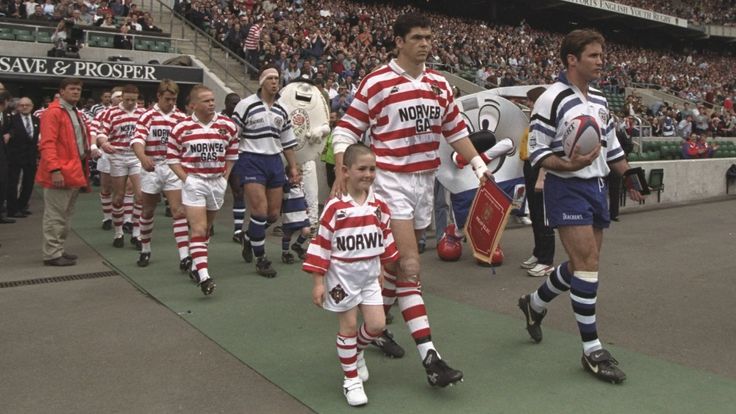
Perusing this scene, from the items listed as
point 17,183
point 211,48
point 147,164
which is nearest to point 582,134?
point 147,164

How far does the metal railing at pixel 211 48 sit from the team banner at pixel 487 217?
1375 cm

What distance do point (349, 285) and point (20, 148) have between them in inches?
355

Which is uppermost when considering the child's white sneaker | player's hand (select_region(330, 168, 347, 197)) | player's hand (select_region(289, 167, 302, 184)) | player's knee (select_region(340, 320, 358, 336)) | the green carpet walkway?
player's hand (select_region(330, 168, 347, 197))

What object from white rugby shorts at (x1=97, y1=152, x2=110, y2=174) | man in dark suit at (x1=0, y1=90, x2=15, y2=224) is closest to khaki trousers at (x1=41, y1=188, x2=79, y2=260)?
white rugby shorts at (x1=97, y1=152, x2=110, y2=174)

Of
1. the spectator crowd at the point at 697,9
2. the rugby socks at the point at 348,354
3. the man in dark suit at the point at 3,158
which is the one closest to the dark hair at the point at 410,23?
the rugby socks at the point at 348,354

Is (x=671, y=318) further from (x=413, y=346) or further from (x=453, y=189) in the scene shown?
(x=453, y=189)

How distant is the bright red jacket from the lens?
273 inches

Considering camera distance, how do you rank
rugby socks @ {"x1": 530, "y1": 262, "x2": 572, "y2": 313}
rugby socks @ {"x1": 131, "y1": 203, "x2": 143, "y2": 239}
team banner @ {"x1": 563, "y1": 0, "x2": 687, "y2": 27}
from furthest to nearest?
1. team banner @ {"x1": 563, "y1": 0, "x2": 687, "y2": 27}
2. rugby socks @ {"x1": 131, "y1": 203, "x2": 143, "y2": 239}
3. rugby socks @ {"x1": 530, "y1": 262, "x2": 572, "y2": 313}

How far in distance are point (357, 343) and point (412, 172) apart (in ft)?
3.55

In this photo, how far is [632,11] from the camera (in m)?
43.9

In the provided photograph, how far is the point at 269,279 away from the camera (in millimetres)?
6598

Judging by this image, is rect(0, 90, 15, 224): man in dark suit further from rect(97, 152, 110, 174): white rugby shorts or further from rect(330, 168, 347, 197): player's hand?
rect(330, 168, 347, 197): player's hand

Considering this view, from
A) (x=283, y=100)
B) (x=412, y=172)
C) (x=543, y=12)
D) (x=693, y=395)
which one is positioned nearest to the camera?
(x=693, y=395)

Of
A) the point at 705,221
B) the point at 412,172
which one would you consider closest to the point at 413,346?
the point at 412,172
